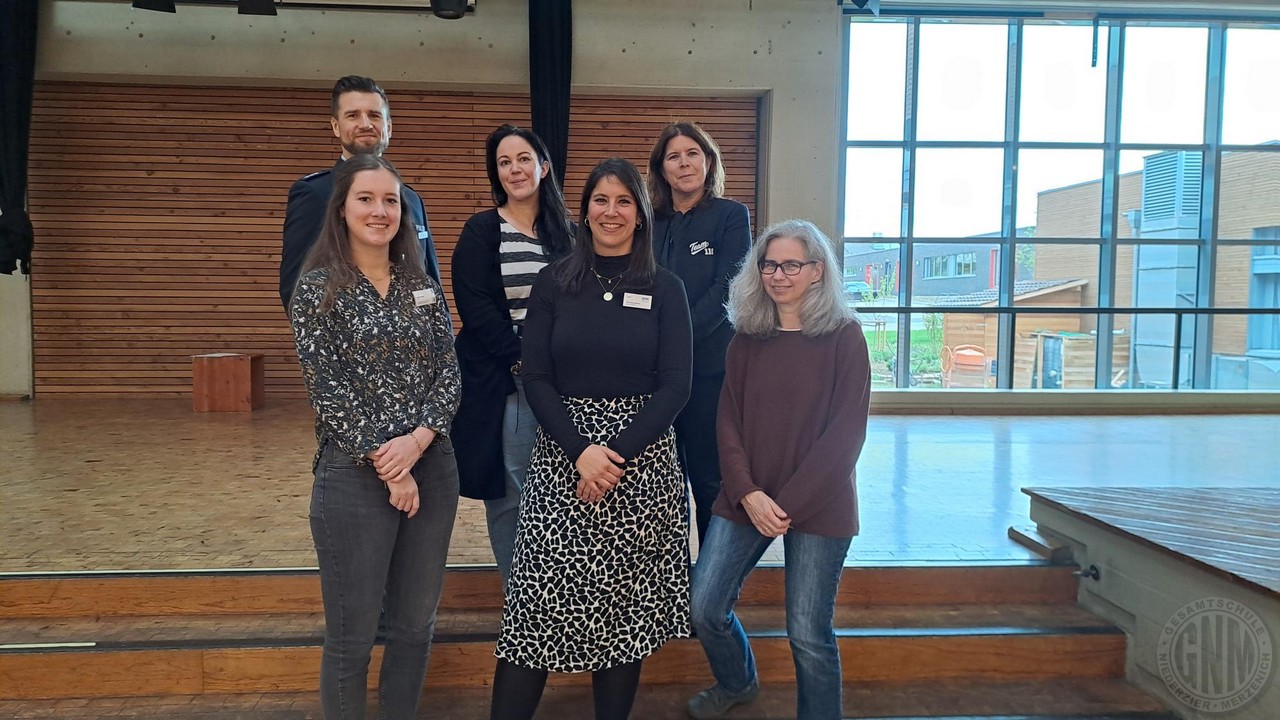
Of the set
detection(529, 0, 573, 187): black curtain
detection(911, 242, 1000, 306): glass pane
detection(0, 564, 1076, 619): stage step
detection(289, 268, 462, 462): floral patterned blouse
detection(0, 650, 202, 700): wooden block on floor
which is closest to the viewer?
detection(289, 268, 462, 462): floral patterned blouse

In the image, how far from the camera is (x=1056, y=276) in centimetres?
805

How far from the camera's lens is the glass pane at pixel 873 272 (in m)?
8.06

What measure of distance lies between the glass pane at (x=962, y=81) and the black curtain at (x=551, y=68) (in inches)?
147

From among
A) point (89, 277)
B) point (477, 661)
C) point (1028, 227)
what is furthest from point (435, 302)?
point (1028, 227)

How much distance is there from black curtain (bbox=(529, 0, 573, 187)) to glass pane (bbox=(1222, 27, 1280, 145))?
6.93 metres

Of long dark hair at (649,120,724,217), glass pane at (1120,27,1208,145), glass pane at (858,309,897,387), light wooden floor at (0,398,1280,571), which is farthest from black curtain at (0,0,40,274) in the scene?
glass pane at (1120,27,1208,145)

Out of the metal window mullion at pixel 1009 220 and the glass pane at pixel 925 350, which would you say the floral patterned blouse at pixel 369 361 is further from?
the metal window mullion at pixel 1009 220

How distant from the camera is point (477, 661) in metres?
2.57

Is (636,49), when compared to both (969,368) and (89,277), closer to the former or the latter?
(969,368)

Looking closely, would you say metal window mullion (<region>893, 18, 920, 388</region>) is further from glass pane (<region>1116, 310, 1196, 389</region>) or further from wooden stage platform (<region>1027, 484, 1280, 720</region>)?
wooden stage platform (<region>1027, 484, 1280, 720</region>)

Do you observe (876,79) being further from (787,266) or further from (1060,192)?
(787,266)

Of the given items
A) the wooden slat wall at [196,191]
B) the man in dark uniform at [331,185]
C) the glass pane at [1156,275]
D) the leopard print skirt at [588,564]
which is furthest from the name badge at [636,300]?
Result: the glass pane at [1156,275]

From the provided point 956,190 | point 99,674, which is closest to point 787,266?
point 99,674

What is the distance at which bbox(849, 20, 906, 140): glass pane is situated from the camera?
7.81 m
